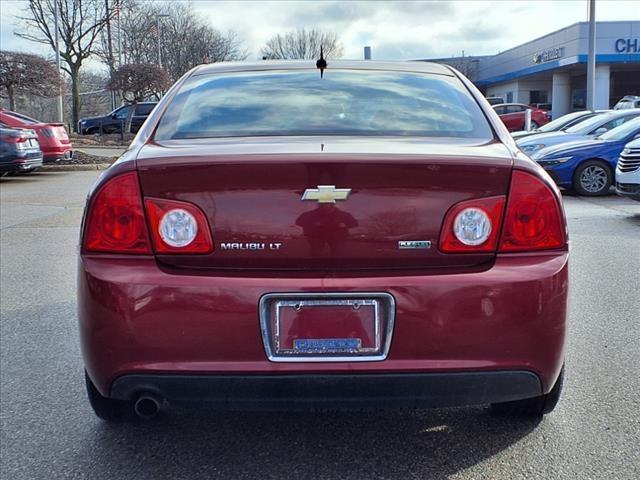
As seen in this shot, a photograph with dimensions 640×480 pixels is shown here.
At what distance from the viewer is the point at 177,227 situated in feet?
8.03

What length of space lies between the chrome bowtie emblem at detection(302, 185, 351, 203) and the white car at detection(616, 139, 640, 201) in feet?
26.1

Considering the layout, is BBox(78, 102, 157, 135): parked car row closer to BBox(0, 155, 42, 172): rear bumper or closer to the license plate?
BBox(0, 155, 42, 172): rear bumper

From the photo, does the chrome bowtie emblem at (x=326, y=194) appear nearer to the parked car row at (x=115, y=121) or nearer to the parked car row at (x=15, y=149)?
the parked car row at (x=15, y=149)

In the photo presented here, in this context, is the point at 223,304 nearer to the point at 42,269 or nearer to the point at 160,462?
the point at 160,462

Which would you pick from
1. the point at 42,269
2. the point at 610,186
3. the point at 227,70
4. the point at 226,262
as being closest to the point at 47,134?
the point at 42,269

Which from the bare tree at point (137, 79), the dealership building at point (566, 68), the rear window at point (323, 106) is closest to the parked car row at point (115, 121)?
the bare tree at point (137, 79)

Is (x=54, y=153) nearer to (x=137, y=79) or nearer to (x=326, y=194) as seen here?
(x=137, y=79)

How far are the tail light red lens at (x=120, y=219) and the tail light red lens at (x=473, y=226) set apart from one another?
3.40 ft

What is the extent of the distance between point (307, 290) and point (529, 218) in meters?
0.82

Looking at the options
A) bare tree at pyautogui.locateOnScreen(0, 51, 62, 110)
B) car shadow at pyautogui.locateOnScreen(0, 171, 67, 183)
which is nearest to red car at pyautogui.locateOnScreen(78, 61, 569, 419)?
car shadow at pyautogui.locateOnScreen(0, 171, 67, 183)

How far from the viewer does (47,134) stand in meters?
15.8

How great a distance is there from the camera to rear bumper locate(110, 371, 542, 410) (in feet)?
7.84

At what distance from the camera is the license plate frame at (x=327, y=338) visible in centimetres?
237

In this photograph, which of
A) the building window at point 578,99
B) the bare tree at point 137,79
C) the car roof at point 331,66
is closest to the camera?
the car roof at point 331,66
